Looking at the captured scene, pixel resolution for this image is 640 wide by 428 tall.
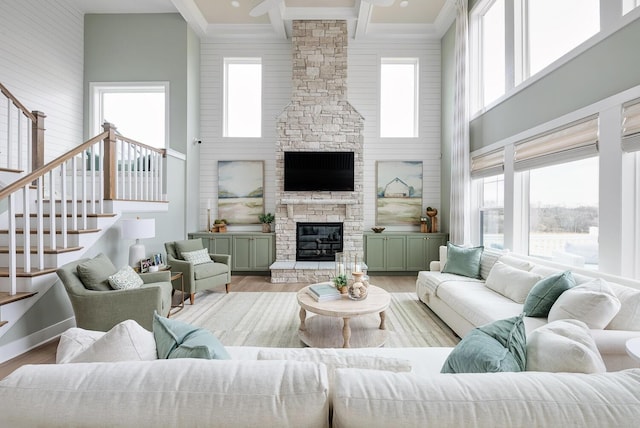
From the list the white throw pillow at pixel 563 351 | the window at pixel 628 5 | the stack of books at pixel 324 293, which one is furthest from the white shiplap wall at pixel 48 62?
the window at pixel 628 5

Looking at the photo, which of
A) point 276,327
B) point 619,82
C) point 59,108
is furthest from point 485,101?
point 59,108

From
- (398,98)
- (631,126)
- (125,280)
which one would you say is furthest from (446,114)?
(125,280)

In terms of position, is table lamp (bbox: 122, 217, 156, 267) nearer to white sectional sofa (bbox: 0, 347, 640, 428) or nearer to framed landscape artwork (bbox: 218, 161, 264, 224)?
framed landscape artwork (bbox: 218, 161, 264, 224)

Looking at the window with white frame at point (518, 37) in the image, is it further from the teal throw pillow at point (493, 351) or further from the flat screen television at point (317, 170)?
the teal throw pillow at point (493, 351)

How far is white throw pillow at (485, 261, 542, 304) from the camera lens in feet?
9.54

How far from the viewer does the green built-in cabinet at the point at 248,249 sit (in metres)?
5.99

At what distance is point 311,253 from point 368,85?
12.1 ft

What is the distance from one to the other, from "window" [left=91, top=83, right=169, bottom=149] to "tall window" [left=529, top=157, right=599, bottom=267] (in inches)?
247

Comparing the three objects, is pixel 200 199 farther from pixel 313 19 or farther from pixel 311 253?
pixel 313 19

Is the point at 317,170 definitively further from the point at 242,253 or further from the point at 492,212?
the point at 492,212

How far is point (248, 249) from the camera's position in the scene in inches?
237

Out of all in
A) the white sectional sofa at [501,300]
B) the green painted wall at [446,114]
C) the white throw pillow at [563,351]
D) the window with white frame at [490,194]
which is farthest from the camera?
the green painted wall at [446,114]

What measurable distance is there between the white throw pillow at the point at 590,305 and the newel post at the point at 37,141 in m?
6.38

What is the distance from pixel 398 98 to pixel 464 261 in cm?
389
